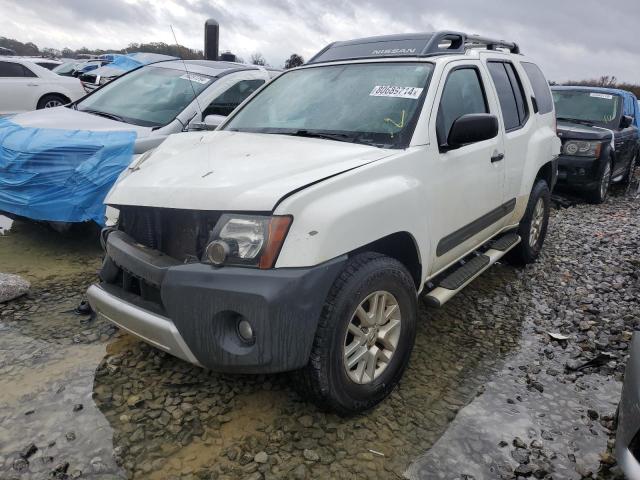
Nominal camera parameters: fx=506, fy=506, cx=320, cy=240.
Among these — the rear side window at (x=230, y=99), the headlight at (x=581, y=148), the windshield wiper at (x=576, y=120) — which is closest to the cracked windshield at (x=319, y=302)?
the rear side window at (x=230, y=99)

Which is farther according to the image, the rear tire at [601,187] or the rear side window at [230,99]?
Result: the rear tire at [601,187]

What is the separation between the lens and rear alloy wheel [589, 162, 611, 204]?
770 cm

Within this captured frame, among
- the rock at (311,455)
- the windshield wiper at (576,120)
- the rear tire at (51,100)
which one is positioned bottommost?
the rock at (311,455)

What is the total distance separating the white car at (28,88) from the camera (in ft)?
33.5

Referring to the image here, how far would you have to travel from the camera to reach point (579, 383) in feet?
9.79

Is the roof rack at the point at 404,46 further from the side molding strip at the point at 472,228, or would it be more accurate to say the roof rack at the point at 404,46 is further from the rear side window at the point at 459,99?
the side molding strip at the point at 472,228

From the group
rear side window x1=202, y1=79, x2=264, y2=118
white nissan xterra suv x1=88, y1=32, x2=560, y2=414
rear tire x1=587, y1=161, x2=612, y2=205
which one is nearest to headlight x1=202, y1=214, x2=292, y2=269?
white nissan xterra suv x1=88, y1=32, x2=560, y2=414

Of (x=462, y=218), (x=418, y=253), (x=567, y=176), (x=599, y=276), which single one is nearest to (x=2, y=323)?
(x=418, y=253)

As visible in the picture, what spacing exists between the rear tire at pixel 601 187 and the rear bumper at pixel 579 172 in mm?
96

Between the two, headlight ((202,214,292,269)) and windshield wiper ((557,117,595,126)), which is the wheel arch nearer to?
headlight ((202,214,292,269))

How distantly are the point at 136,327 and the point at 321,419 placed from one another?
100 cm

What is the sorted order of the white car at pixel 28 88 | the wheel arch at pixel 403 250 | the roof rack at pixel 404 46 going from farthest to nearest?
the white car at pixel 28 88, the roof rack at pixel 404 46, the wheel arch at pixel 403 250

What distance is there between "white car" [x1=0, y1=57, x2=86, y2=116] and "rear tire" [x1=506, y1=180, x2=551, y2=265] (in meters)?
9.87

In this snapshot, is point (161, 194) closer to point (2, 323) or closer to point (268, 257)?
point (268, 257)
